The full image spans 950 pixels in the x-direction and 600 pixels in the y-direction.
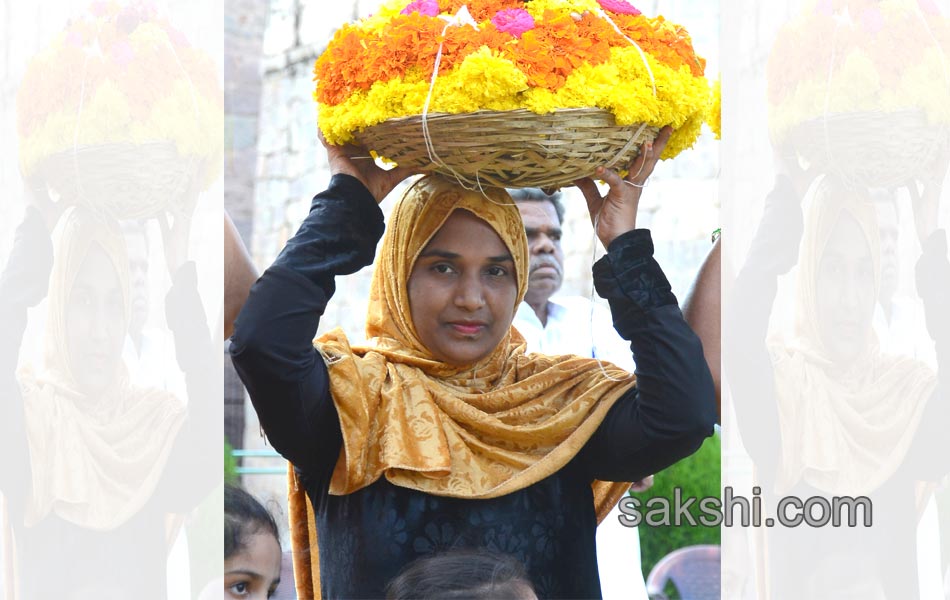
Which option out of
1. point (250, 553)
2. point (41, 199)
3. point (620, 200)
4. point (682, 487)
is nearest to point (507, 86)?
point (620, 200)

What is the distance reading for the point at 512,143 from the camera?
2.00m

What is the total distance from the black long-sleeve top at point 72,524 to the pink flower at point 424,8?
76 centimetres

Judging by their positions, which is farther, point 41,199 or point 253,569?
point 253,569

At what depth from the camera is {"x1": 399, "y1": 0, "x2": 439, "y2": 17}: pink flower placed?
2.11 m

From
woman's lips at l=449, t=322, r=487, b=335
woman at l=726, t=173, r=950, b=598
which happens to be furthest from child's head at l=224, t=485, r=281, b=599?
woman at l=726, t=173, r=950, b=598

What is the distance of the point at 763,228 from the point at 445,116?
984 mm

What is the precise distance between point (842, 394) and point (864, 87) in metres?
0.71

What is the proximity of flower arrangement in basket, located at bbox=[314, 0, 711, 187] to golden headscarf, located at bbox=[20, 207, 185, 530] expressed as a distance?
2.21 ft

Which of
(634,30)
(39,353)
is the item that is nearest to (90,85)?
(39,353)

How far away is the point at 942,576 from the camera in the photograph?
8.82 ft

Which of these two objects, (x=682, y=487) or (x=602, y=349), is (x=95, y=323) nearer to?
(x=602, y=349)

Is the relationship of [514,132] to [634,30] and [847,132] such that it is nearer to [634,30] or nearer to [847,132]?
[634,30]

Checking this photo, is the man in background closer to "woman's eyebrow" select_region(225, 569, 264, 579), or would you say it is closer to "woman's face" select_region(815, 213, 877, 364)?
"woman's face" select_region(815, 213, 877, 364)

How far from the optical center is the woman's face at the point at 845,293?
2.67 m
